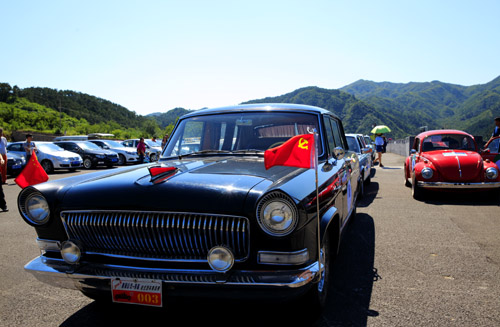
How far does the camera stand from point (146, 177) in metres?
2.96

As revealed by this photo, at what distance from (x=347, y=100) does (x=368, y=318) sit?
562 feet

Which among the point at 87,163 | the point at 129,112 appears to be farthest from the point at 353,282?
the point at 129,112

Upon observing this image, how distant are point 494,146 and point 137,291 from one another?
9316 mm

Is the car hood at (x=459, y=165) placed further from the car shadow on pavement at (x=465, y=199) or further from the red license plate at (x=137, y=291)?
the red license plate at (x=137, y=291)

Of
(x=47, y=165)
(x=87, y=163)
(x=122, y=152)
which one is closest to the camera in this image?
(x=47, y=165)

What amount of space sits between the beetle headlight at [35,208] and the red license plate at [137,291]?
805 mm

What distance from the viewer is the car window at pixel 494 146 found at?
903 centimetres

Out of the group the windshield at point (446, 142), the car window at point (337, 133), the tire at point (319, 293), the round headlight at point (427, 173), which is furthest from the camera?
the windshield at point (446, 142)

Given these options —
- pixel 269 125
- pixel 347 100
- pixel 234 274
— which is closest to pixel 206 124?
pixel 269 125

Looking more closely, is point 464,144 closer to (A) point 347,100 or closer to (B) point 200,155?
(B) point 200,155

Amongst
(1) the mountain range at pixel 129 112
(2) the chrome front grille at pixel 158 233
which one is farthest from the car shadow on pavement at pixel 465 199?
(1) the mountain range at pixel 129 112

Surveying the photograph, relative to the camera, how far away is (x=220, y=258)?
2.43 m

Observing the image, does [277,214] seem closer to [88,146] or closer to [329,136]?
[329,136]

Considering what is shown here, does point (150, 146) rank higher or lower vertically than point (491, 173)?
higher
